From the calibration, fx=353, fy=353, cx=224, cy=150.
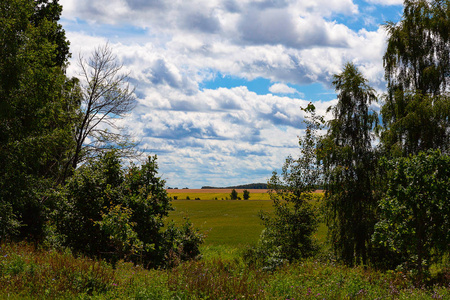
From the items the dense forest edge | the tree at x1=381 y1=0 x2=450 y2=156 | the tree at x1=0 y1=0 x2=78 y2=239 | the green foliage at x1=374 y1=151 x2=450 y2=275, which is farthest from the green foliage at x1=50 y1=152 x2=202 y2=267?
the tree at x1=381 y1=0 x2=450 y2=156

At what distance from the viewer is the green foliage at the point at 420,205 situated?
11516 mm

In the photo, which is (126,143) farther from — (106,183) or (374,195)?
(374,195)

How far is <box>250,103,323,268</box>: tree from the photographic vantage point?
14.6 meters

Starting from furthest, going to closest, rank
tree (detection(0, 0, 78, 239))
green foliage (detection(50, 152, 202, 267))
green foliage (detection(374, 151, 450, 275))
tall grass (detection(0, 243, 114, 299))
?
tree (detection(0, 0, 78, 239)) < green foliage (detection(50, 152, 202, 267)) < green foliage (detection(374, 151, 450, 275)) < tall grass (detection(0, 243, 114, 299))

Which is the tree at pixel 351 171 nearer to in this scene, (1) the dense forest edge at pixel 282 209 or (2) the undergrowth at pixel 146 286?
(1) the dense forest edge at pixel 282 209

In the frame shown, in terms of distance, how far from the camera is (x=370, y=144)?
18281mm

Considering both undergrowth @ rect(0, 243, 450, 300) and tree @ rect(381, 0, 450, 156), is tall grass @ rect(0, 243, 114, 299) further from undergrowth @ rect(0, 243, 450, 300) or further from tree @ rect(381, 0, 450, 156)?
tree @ rect(381, 0, 450, 156)

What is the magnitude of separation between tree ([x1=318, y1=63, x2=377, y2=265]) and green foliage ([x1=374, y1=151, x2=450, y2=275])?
4428 mm

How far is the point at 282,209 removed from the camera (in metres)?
14.9

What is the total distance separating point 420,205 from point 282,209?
206 inches

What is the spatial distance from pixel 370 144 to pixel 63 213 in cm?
1478

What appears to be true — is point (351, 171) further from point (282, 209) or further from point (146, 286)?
point (146, 286)

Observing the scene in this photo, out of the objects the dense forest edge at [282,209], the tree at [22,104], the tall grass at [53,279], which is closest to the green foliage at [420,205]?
the dense forest edge at [282,209]

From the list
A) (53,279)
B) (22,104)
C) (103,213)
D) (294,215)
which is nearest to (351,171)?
(294,215)
